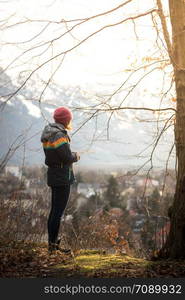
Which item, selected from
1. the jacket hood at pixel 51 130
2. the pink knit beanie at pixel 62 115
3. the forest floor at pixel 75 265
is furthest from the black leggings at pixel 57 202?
the pink knit beanie at pixel 62 115

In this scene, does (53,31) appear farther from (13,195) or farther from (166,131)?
(13,195)

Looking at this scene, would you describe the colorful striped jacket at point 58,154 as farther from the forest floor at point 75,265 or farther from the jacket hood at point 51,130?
the forest floor at point 75,265

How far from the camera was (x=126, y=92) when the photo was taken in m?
6.66

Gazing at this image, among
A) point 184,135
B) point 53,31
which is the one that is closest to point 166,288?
point 184,135

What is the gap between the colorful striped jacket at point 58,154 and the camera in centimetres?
588

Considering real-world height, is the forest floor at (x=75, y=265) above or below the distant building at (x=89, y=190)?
below

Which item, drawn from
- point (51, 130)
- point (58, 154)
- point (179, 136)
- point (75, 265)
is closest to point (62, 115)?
point (51, 130)

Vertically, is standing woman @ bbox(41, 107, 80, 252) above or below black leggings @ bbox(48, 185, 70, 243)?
above

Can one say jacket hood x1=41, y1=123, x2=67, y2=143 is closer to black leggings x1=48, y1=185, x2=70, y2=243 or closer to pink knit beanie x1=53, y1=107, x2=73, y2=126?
pink knit beanie x1=53, y1=107, x2=73, y2=126

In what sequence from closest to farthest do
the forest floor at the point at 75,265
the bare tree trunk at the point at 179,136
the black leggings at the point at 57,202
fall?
the forest floor at the point at 75,265 < the bare tree trunk at the point at 179,136 < the black leggings at the point at 57,202

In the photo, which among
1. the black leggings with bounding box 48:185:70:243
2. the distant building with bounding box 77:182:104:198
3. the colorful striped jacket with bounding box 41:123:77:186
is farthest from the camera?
the distant building with bounding box 77:182:104:198

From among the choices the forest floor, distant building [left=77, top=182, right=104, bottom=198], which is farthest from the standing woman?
distant building [left=77, top=182, right=104, bottom=198]

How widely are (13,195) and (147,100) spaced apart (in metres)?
2.56

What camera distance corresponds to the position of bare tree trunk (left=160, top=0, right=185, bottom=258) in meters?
5.73
